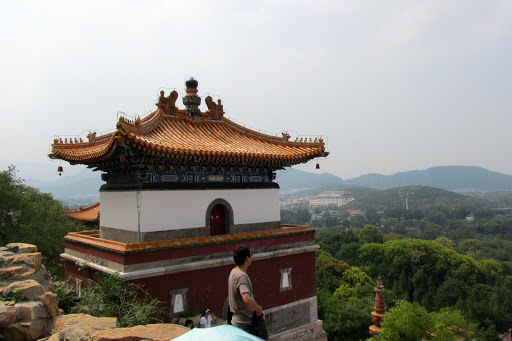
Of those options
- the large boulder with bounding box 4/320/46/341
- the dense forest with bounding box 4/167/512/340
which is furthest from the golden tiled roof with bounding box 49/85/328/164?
the dense forest with bounding box 4/167/512/340

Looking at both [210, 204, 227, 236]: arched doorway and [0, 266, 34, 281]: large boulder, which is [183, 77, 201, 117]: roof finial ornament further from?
[0, 266, 34, 281]: large boulder

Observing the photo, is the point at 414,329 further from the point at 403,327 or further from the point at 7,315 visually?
the point at 7,315

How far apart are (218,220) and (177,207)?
1479mm

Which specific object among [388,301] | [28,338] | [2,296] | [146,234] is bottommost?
[388,301]

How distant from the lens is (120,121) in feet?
26.8

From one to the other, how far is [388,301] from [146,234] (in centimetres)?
3445

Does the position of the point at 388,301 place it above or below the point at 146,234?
below

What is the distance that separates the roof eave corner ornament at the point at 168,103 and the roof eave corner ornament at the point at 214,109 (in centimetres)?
128

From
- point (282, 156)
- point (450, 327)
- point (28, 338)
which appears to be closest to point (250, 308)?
point (28, 338)

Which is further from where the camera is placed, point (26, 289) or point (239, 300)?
point (26, 289)

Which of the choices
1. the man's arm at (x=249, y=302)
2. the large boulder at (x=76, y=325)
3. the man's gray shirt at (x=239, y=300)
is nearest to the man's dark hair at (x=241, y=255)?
the man's gray shirt at (x=239, y=300)

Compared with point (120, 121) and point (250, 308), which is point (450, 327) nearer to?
point (250, 308)

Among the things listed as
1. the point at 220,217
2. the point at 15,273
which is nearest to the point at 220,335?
the point at 15,273

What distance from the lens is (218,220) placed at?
1116cm
